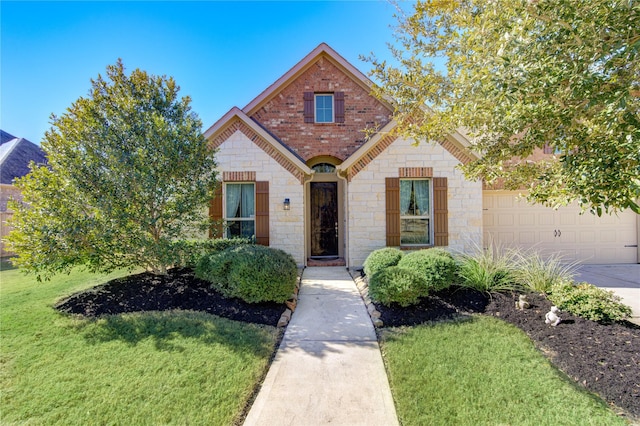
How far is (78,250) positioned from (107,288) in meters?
1.16

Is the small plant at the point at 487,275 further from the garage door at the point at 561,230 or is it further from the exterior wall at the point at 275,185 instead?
the exterior wall at the point at 275,185

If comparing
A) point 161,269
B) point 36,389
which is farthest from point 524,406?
point 161,269

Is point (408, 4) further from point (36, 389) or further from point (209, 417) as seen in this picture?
point (36, 389)

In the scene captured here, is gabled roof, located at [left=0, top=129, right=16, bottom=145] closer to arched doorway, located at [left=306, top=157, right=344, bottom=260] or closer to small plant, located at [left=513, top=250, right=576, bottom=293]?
arched doorway, located at [left=306, top=157, right=344, bottom=260]

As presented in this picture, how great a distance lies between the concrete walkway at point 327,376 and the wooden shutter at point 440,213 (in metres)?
4.41

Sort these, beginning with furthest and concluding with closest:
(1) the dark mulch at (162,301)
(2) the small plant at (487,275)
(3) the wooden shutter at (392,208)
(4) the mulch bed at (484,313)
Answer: (3) the wooden shutter at (392,208), (2) the small plant at (487,275), (1) the dark mulch at (162,301), (4) the mulch bed at (484,313)

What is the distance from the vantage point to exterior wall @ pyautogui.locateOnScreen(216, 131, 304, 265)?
876 centimetres

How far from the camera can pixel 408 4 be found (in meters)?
5.41

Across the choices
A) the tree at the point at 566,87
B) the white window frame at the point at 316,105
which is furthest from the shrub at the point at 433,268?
the white window frame at the point at 316,105

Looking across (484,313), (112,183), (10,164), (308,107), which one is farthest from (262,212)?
(10,164)

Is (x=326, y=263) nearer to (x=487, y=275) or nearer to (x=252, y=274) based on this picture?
(x=252, y=274)

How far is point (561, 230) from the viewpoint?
9.72m

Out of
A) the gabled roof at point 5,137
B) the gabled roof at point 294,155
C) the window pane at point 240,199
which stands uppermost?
the gabled roof at point 5,137

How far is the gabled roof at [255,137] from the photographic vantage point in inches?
340
